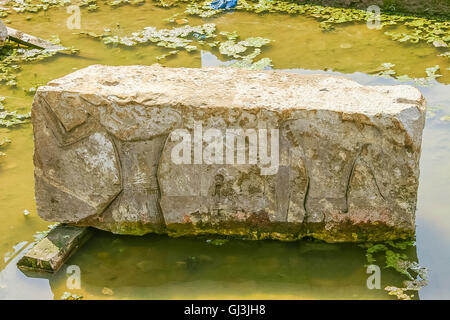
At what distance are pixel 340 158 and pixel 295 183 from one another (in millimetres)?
304

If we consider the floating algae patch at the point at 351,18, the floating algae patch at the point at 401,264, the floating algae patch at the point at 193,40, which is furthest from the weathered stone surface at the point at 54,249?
the floating algae patch at the point at 351,18

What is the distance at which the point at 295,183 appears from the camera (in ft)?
11.9

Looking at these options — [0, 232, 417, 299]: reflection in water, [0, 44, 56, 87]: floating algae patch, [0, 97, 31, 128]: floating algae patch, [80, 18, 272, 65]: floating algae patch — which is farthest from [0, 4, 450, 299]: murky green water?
[80, 18, 272, 65]: floating algae patch

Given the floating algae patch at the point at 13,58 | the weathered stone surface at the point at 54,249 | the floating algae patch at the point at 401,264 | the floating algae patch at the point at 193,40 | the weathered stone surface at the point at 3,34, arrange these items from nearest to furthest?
the floating algae patch at the point at 401,264, the weathered stone surface at the point at 54,249, the floating algae patch at the point at 13,58, the floating algae patch at the point at 193,40, the weathered stone surface at the point at 3,34

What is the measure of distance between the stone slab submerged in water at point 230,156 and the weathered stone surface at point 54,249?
8cm

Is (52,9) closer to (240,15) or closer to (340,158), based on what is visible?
(240,15)

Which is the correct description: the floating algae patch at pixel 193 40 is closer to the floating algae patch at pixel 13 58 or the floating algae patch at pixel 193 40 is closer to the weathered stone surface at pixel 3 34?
the floating algae patch at pixel 13 58

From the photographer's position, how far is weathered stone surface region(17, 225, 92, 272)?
3.61 metres

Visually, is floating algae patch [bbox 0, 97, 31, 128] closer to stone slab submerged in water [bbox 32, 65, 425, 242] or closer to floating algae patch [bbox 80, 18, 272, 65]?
floating algae patch [bbox 80, 18, 272, 65]

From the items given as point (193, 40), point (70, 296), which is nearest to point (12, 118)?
point (193, 40)

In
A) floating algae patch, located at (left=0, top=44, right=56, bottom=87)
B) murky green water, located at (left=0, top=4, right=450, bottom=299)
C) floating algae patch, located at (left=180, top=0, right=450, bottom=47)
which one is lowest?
murky green water, located at (left=0, top=4, right=450, bottom=299)

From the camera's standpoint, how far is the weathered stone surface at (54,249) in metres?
3.61

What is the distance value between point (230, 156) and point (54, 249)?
1208 millimetres

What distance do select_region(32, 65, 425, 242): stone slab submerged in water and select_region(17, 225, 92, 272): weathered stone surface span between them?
83 mm
